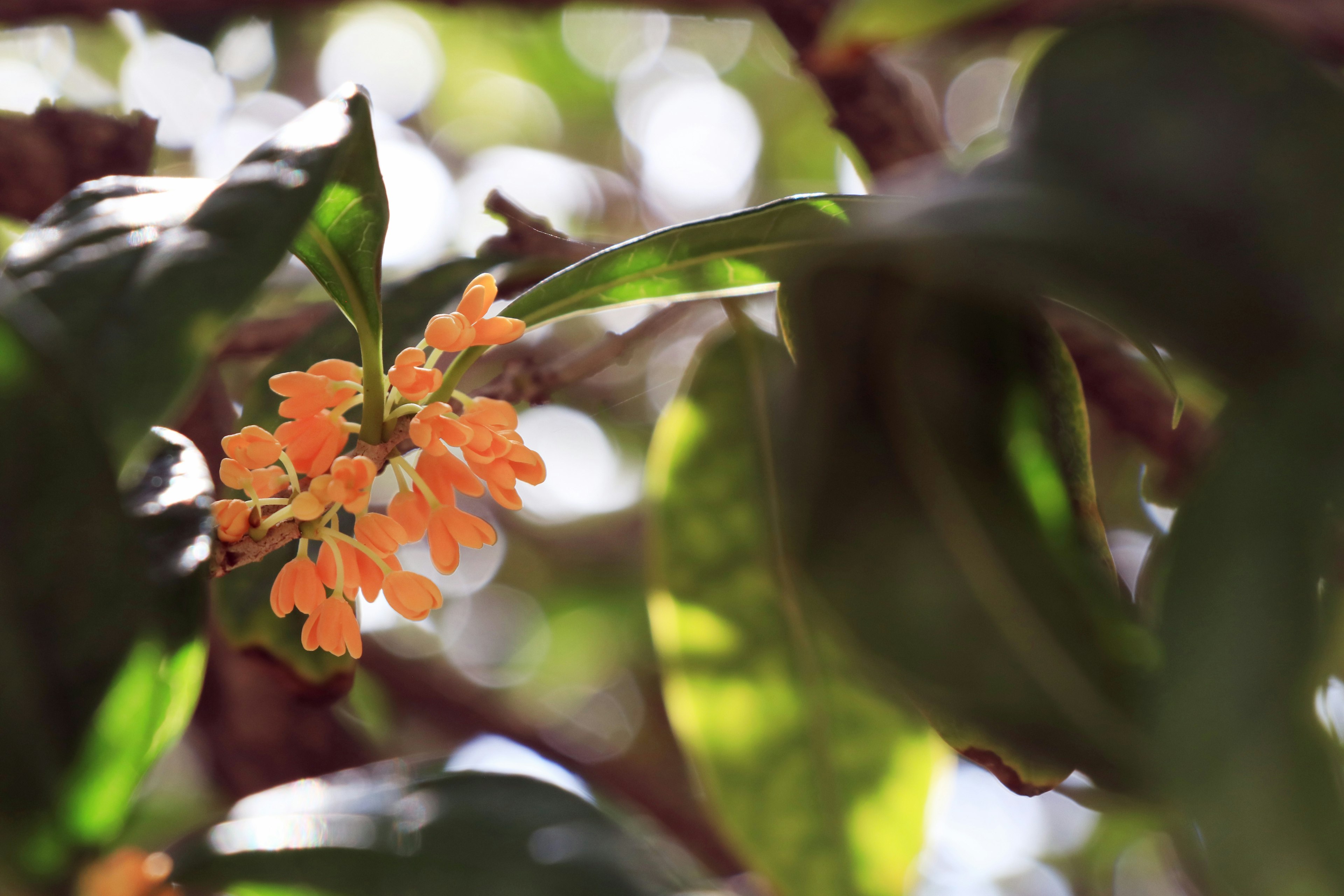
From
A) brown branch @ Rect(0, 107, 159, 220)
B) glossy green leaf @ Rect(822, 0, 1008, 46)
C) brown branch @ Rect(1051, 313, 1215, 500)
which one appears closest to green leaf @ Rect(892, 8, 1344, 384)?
glossy green leaf @ Rect(822, 0, 1008, 46)

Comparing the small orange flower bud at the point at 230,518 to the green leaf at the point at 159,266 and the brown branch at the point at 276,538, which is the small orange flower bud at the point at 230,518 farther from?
the green leaf at the point at 159,266

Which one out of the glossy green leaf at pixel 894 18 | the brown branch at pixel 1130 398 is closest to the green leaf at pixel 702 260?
the glossy green leaf at pixel 894 18

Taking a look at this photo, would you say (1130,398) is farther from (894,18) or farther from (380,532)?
(380,532)

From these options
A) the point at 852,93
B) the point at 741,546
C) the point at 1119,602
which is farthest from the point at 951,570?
the point at 852,93

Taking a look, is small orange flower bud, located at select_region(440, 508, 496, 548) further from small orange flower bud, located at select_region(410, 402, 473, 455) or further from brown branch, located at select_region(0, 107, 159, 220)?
brown branch, located at select_region(0, 107, 159, 220)

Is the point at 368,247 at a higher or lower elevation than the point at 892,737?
higher

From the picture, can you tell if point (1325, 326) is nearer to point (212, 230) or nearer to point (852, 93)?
point (212, 230)
